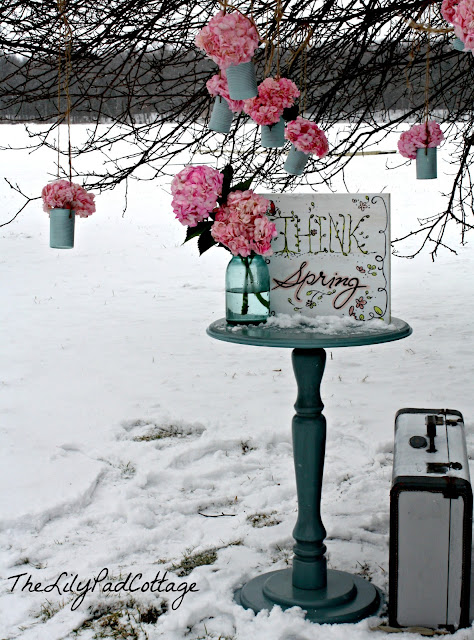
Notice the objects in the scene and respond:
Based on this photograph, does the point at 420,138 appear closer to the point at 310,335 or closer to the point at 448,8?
the point at 448,8

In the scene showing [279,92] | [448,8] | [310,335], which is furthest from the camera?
[279,92]

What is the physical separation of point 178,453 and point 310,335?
2014mm

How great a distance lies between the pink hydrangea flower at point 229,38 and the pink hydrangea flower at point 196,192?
0.47 m

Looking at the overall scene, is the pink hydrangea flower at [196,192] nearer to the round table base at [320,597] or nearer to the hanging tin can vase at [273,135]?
the hanging tin can vase at [273,135]

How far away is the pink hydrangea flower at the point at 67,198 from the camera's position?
12.0ft

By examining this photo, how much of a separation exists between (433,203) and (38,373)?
12.9 m

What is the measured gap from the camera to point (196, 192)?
270 cm

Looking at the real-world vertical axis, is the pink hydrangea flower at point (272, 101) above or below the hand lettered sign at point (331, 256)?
above

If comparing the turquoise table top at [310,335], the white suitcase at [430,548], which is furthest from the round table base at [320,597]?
the turquoise table top at [310,335]

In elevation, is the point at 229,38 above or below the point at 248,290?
above

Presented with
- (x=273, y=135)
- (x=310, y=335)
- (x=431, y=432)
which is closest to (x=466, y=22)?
(x=310, y=335)

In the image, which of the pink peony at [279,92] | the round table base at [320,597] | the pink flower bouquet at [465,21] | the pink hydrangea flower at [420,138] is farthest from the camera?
the pink hydrangea flower at [420,138]

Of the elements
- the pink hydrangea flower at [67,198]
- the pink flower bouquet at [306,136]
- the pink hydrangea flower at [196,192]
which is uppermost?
the pink flower bouquet at [306,136]

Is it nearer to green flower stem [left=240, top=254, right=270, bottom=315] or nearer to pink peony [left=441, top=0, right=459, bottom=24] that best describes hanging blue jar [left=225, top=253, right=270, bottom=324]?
green flower stem [left=240, top=254, right=270, bottom=315]
